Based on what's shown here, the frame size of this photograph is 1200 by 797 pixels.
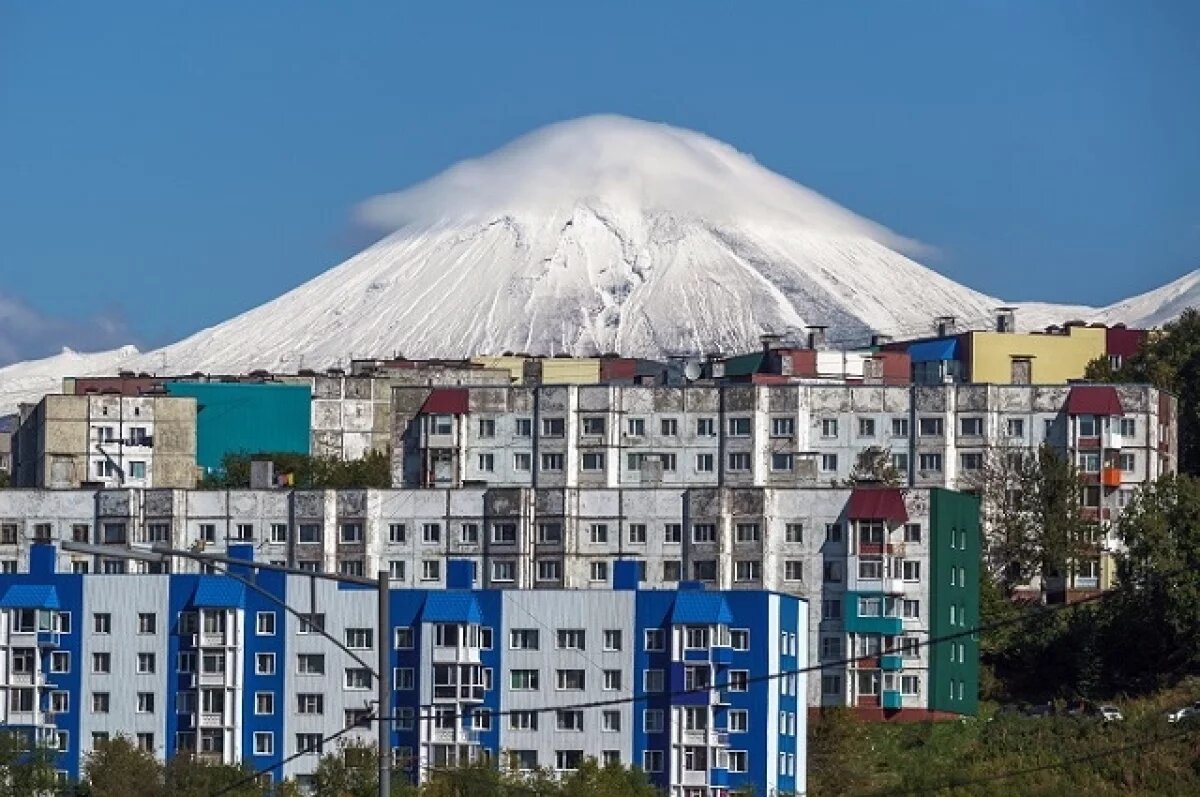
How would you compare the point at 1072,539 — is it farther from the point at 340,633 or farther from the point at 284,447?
the point at 284,447

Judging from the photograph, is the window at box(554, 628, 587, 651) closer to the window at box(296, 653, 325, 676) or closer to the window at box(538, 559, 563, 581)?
the window at box(296, 653, 325, 676)

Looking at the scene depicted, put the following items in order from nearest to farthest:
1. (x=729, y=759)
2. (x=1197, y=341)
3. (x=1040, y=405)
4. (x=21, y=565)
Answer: (x=729, y=759), (x=21, y=565), (x=1040, y=405), (x=1197, y=341)

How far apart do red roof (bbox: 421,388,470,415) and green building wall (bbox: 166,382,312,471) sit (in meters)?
17.8

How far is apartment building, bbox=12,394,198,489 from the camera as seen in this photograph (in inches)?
6658

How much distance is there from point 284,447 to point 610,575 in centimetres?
4498

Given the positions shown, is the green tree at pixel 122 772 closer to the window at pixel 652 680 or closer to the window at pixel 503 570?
the window at pixel 652 680

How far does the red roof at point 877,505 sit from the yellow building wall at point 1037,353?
4017 centimetres

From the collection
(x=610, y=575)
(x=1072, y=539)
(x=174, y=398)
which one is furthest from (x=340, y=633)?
(x=174, y=398)

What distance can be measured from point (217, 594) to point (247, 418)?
57.8m

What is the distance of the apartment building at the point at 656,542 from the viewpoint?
127 meters

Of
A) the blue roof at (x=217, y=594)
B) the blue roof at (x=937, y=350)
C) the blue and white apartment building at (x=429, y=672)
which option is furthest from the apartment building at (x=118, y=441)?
the blue roof at (x=217, y=594)

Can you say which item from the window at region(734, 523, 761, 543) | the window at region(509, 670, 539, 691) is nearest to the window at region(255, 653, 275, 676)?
the window at region(509, 670, 539, 691)

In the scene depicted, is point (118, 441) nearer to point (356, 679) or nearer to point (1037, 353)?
point (1037, 353)

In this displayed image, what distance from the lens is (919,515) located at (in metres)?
128
